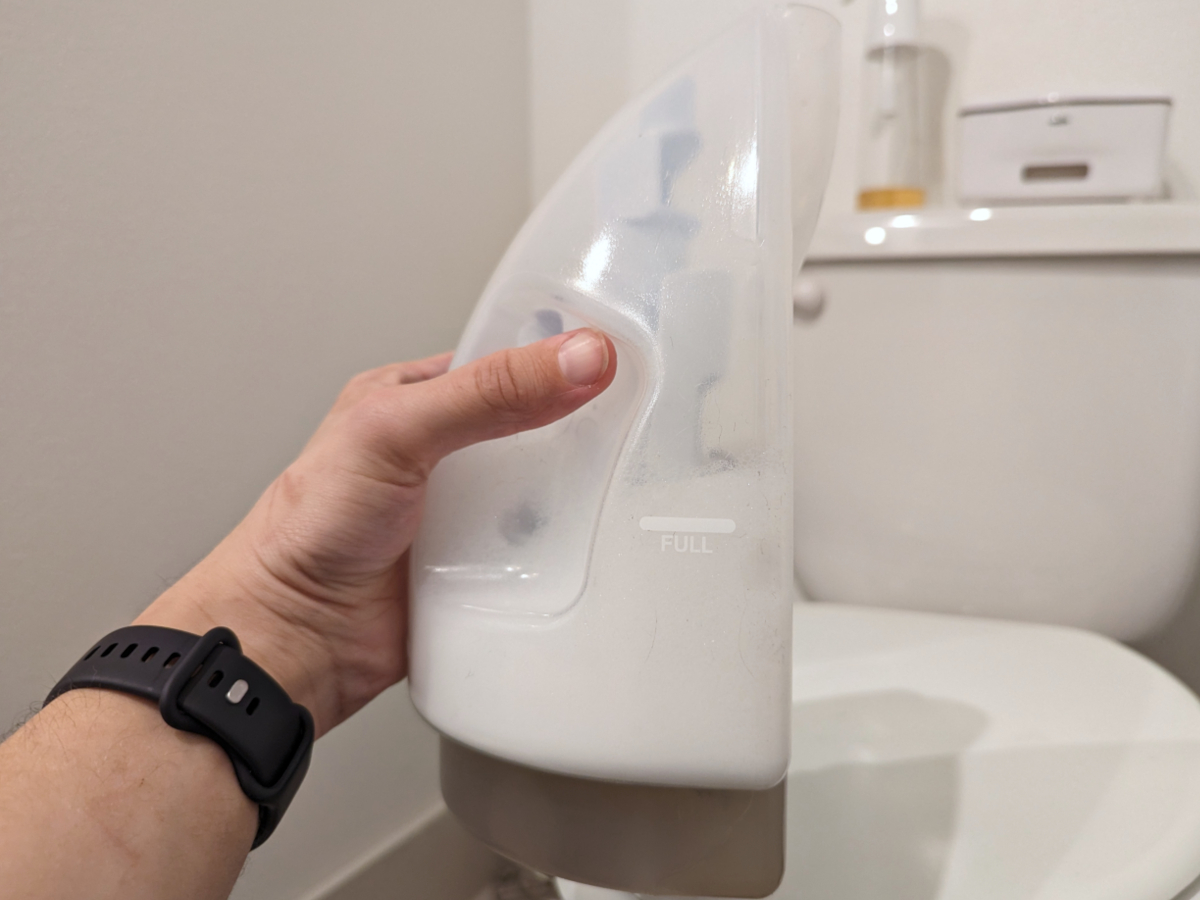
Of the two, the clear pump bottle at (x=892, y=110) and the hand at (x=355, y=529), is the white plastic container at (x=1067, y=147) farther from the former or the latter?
the hand at (x=355, y=529)

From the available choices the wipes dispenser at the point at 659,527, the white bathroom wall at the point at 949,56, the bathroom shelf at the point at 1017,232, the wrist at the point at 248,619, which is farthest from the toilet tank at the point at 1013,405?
the wrist at the point at 248,619

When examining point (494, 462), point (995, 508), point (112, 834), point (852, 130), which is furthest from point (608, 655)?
point (852, 130)

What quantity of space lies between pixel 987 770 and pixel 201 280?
1.80 ft

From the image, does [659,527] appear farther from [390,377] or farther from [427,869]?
[427,869]

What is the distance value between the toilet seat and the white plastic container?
330mm

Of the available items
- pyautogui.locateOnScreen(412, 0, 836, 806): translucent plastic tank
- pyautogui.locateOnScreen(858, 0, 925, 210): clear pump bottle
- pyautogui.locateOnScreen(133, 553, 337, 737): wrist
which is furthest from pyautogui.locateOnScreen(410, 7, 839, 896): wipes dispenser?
pyautogui.locateOnScreen(858, 0, 925, 210): clear pump bottle

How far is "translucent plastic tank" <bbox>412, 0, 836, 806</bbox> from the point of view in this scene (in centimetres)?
27

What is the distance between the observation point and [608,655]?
0.28 metres

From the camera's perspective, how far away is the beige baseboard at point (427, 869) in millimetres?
681

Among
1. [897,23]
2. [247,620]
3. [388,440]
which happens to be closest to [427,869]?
[247,620]

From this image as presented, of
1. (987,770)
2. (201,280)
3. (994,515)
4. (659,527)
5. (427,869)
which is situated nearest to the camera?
(659,527)

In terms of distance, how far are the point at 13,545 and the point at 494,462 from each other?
0.97 feet

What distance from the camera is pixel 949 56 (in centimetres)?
69

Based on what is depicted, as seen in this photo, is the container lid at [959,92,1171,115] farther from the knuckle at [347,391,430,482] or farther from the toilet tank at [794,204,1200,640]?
the knuckle at [347,391,430,482]
